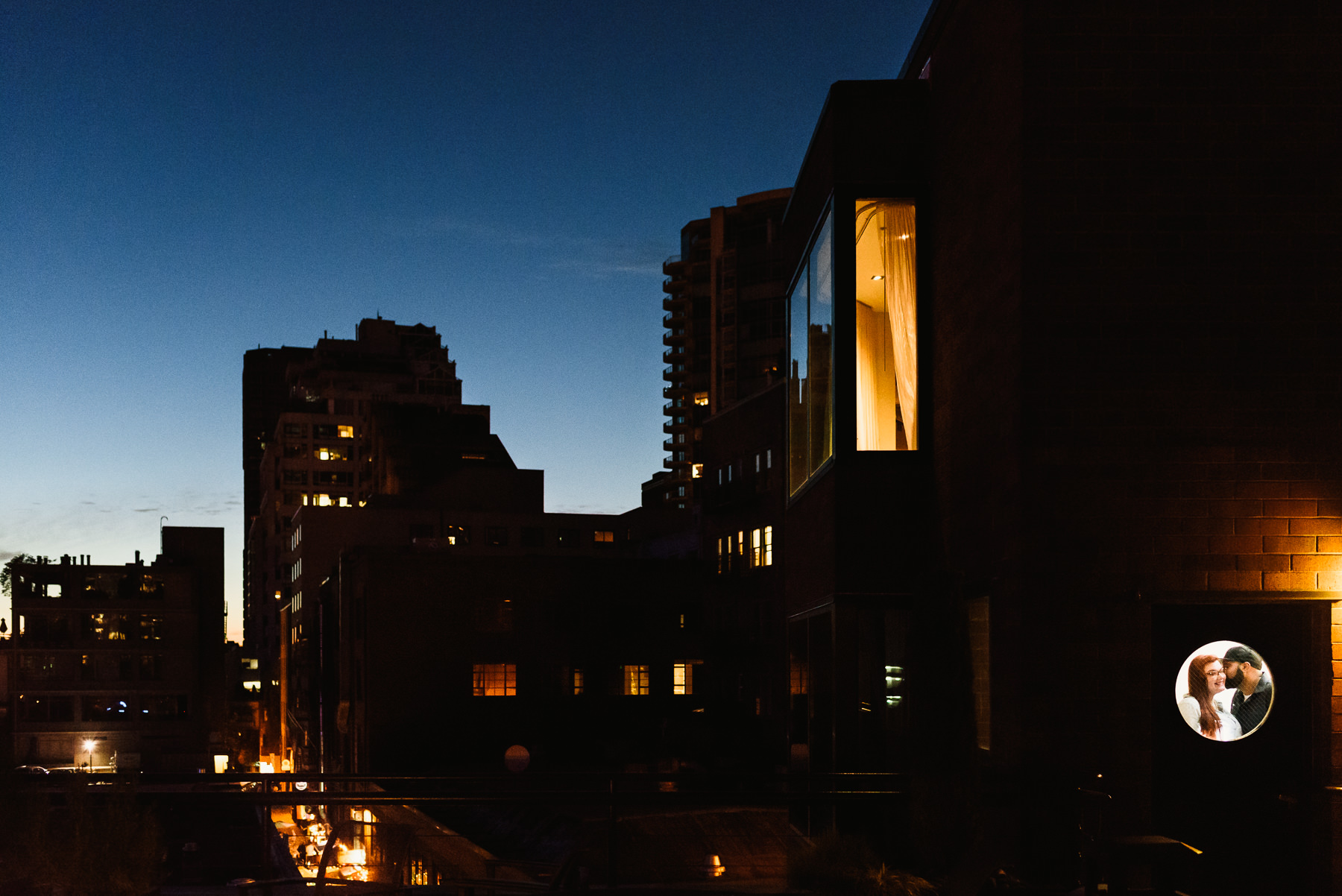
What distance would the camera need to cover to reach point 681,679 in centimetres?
5594

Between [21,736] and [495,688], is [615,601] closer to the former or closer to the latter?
[495,688]

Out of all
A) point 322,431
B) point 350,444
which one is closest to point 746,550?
point 350,444

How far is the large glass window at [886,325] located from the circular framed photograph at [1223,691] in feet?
10.5

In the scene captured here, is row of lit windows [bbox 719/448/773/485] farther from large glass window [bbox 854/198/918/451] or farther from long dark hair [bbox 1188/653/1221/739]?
long dark hair [bbox 1188/653/1221/739]

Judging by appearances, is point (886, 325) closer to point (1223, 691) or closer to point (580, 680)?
point (1223, 691)

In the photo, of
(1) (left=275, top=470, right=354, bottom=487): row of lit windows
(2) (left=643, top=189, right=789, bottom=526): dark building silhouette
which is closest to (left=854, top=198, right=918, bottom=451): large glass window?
(2) (left=643, top=189, right=789, bottom=526): dark building silhouette

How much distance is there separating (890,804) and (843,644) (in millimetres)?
2060

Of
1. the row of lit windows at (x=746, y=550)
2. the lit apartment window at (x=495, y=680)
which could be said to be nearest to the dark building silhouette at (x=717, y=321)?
the row of lit windows at (x=746, y=550)

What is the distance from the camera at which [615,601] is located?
180 ft

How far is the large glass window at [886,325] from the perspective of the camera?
10.9 meters

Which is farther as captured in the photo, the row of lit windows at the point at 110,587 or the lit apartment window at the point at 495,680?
the row of lit windows at the point at 110,587

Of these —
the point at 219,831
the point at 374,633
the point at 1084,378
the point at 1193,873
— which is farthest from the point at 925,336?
the point at 219,831

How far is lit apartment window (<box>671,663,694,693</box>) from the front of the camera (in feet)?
183

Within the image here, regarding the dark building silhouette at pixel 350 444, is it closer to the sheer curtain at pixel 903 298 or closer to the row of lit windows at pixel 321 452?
the row of lit windows at pixel 321 452
